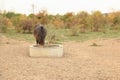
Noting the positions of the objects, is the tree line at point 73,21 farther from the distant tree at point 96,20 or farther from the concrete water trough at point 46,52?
the concrete water trough at point 46,52

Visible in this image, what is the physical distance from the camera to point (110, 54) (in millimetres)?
11297

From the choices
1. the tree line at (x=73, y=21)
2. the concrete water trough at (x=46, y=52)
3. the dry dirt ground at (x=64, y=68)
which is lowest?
the dry dirt ground at (x=64, y=68)

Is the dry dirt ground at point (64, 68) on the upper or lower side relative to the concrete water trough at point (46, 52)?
lower

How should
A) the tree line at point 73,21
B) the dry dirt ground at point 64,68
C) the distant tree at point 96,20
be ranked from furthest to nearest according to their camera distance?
the distant tree at point 96,20
the tree line at point 73,21
the dry dirt ground at point 64,68

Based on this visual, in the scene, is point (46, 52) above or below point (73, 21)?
below

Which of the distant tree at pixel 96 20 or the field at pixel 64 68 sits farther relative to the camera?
the distant tree at pixel 96 20

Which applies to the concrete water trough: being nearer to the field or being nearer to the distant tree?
the field

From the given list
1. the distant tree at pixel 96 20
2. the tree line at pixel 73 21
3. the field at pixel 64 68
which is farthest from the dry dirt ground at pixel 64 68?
the distant tree at pixel 96 20

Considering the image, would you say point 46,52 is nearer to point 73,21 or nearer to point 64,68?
point 64,68

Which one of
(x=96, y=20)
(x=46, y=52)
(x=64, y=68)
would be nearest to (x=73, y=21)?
(x=96, y=20)

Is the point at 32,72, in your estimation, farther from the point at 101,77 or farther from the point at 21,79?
the point at 101,77

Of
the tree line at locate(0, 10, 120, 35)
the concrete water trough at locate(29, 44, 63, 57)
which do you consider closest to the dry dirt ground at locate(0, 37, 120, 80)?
the concrete water trough at locate(29, 44, 63, 57)

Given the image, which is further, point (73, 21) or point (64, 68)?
point (73, 21)

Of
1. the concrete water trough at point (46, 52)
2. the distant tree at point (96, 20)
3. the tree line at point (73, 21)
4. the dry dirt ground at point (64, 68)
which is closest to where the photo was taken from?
the dry dirt ground at point (64, 68)
